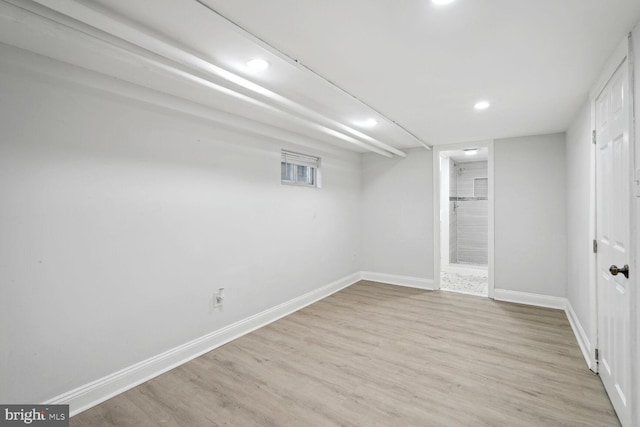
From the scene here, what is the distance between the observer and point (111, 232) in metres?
2.21

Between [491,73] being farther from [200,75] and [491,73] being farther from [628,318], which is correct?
[200,75]

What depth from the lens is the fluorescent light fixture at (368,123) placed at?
134 inches

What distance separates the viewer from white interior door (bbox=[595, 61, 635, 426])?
1.75m

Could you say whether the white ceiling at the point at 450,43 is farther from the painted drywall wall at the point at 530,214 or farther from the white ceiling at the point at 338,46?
the painted drywall wall at the point at 530,214

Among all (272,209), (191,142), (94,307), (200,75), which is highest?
Answer: (200,75)

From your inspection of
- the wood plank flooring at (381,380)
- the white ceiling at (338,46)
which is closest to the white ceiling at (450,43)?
the white ceiling at (338,46)

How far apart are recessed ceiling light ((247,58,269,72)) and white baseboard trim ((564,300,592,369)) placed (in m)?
3.50

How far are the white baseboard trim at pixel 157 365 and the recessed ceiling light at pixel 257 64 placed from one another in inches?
94.2

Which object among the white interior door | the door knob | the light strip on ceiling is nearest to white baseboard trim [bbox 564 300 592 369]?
the white interior door

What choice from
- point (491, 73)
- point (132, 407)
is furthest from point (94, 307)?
point (491, 73)

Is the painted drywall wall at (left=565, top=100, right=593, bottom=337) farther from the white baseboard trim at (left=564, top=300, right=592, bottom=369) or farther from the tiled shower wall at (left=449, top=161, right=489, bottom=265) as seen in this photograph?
the tiled shower wall at (left=449, top=161, right=489, bottom=265)

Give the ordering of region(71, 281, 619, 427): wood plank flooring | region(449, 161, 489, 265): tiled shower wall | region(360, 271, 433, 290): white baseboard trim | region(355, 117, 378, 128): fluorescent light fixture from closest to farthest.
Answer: region(71, 281, 619, 427): wood plank flooring → region(355, 117, 378, 128): fluorescent light fixture → region(360, 271, 433, 290): white baseboard trim → region(449, 161, 489, 265): tiled shower wall

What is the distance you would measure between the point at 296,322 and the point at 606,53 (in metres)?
3.55

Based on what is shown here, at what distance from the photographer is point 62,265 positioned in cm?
198
